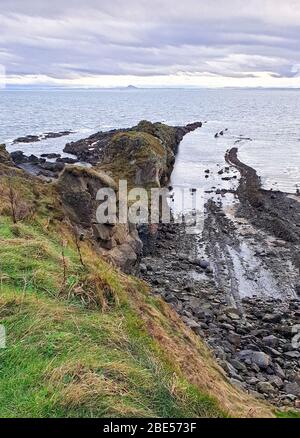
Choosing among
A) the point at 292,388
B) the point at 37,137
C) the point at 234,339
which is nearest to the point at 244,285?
the point at 234,339

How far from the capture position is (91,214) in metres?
15.7

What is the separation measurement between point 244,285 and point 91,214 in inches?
294

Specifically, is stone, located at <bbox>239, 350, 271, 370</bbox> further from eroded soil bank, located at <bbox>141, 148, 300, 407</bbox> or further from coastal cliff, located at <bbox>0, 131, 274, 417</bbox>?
coastal cliff, located at <bbox>0, 131, 274, 417</bbox>

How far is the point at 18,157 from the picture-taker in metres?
49.7

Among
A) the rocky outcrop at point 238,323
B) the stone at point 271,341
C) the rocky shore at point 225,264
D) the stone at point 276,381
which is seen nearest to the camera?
the stone at point 276,381

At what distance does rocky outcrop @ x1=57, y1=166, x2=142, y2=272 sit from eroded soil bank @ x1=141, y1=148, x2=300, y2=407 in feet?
7.79

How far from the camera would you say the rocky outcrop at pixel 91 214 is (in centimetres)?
1529

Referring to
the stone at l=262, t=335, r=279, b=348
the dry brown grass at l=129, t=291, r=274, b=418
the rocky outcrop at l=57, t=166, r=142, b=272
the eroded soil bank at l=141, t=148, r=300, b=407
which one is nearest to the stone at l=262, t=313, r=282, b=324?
the eroded soil bank at l=141, t=148, r=300, b=407

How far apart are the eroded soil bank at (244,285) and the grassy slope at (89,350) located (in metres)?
3.31

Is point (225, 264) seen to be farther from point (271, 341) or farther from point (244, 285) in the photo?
point (271, 341)

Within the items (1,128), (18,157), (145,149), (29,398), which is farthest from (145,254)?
(1,128)

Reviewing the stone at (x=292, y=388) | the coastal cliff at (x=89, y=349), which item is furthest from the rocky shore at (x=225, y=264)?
the coastal cliff at (x=89, y=349)

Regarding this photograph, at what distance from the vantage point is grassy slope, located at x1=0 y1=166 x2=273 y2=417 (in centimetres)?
541

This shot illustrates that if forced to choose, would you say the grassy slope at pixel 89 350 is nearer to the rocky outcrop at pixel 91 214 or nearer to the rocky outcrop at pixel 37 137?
the rocky outcrop at pixel 91 214
